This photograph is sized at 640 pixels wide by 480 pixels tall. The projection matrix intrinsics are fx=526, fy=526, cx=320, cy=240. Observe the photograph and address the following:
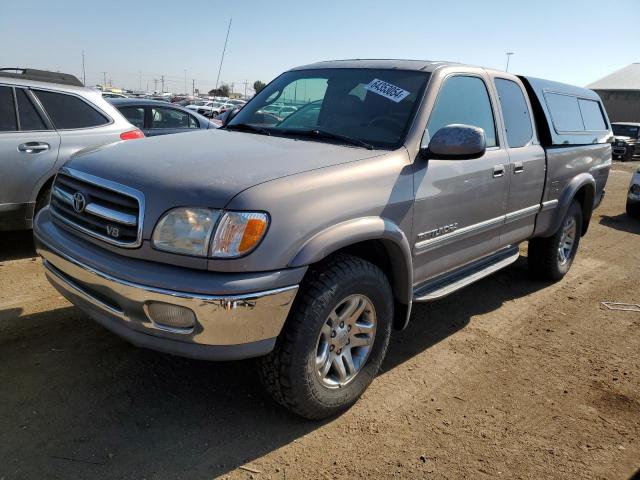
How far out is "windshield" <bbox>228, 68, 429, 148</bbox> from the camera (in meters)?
3.25

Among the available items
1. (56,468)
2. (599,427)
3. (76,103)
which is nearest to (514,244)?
(599,427)

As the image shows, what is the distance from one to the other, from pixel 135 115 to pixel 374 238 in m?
6.58

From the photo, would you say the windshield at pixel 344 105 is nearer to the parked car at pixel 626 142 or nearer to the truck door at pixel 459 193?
the truck door at pixel 459 193

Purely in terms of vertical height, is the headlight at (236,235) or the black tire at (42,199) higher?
the headlight at (236,235)

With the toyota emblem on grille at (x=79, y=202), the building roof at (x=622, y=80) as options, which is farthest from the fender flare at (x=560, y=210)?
the building roof at (x=622, y=80)

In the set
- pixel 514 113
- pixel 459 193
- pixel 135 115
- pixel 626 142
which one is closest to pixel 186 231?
pixel 459 193

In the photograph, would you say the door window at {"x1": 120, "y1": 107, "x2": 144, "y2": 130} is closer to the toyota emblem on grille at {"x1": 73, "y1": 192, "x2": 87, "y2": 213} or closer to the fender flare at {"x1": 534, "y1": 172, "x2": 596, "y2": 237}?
the toyota emblem on grille at {"x1": 73, "y1": 192, "x2": 87, "y2": 213}

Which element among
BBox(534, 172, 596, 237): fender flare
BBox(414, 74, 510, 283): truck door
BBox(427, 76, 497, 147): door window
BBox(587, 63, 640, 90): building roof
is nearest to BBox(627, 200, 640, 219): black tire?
BBox(534, 172, 596, 237): fender flare

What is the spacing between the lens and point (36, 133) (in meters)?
5.01

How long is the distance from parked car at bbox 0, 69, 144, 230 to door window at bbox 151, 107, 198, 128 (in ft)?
9.67

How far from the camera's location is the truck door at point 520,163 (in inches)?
160

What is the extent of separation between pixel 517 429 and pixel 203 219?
203 cm

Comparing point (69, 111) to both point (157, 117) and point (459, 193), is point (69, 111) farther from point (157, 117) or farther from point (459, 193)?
point (459, 193)

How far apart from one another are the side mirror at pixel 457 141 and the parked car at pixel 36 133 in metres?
3.76
